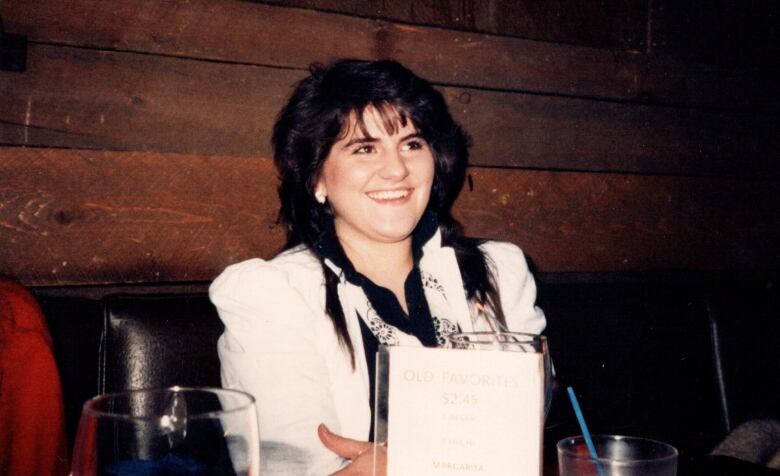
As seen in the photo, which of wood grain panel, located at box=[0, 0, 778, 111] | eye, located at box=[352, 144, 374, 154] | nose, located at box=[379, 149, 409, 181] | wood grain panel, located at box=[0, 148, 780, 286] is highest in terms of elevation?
wood grain panel, located at box=[0, 0, 778, 111]

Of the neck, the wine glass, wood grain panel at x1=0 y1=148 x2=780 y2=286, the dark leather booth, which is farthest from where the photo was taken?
the neck

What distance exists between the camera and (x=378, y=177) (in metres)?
1.68

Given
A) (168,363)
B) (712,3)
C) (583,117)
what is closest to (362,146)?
(168,363)

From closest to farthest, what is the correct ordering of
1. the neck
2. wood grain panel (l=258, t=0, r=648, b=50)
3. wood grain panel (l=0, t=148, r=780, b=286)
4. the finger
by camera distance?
1. the finger
2. wood grain panel (l=0, t=148, r=780, b=286)
3. the neck
4. wood grain panel (l=258, t=0, r=648, b=50)

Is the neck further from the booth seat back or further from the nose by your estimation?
the booth seat back

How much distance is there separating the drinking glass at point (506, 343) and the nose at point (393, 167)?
0.95 metres

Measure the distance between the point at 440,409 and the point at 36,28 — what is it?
1.41m

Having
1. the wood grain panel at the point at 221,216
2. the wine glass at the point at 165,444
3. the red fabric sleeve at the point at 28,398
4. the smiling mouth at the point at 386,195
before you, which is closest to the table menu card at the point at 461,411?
the wine glass at the point at 165,444

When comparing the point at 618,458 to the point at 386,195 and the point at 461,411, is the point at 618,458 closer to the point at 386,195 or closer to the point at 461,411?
the point at 461,411

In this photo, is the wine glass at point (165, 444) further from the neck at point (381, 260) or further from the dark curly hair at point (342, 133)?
the neck at point (381, 260)

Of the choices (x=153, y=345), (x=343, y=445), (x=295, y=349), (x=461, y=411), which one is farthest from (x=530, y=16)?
(x=461, y=411)

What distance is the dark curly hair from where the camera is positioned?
66.4 inches

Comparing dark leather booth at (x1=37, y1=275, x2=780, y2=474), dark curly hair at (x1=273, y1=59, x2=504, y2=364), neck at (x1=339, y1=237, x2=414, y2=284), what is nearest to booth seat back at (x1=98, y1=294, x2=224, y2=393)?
dark leather booth at (x1=37, y1=275, x2=780, y2=474)

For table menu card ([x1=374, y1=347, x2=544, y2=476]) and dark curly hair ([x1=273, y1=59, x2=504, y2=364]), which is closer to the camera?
table menu card ([x1=374, y1=347, x2=544, y2=476])
